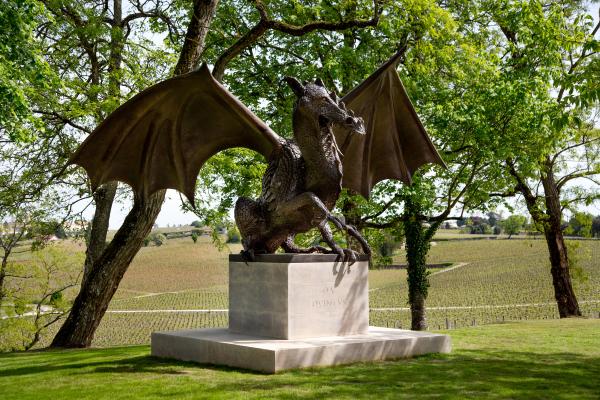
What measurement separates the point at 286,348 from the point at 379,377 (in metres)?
1.15

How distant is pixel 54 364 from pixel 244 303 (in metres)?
2.98

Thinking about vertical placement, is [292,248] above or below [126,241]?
below

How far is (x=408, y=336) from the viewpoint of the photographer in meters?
A: 9.34

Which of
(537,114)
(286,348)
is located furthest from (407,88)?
(286,348)

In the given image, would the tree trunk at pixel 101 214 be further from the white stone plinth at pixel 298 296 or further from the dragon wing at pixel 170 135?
the white stone plinth at pixel 298 296

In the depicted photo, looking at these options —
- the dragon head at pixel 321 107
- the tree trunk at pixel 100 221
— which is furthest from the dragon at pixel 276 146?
the tree trunk at pixel 100 221

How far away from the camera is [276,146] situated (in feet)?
31.5

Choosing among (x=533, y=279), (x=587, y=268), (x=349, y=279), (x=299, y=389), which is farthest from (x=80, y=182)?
(x=587, y=268)

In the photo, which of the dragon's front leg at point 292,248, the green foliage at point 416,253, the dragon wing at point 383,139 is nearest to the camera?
the dragon's front leg at point 292,248

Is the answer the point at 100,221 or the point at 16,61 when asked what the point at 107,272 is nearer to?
the point at 100,221

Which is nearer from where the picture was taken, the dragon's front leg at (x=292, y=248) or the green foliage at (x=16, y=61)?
the dragon's front leg at (x=292, y=248)

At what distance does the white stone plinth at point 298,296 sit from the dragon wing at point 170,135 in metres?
1.77

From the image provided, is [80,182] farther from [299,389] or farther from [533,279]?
[533,279]

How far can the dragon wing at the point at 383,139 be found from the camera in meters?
11.0
